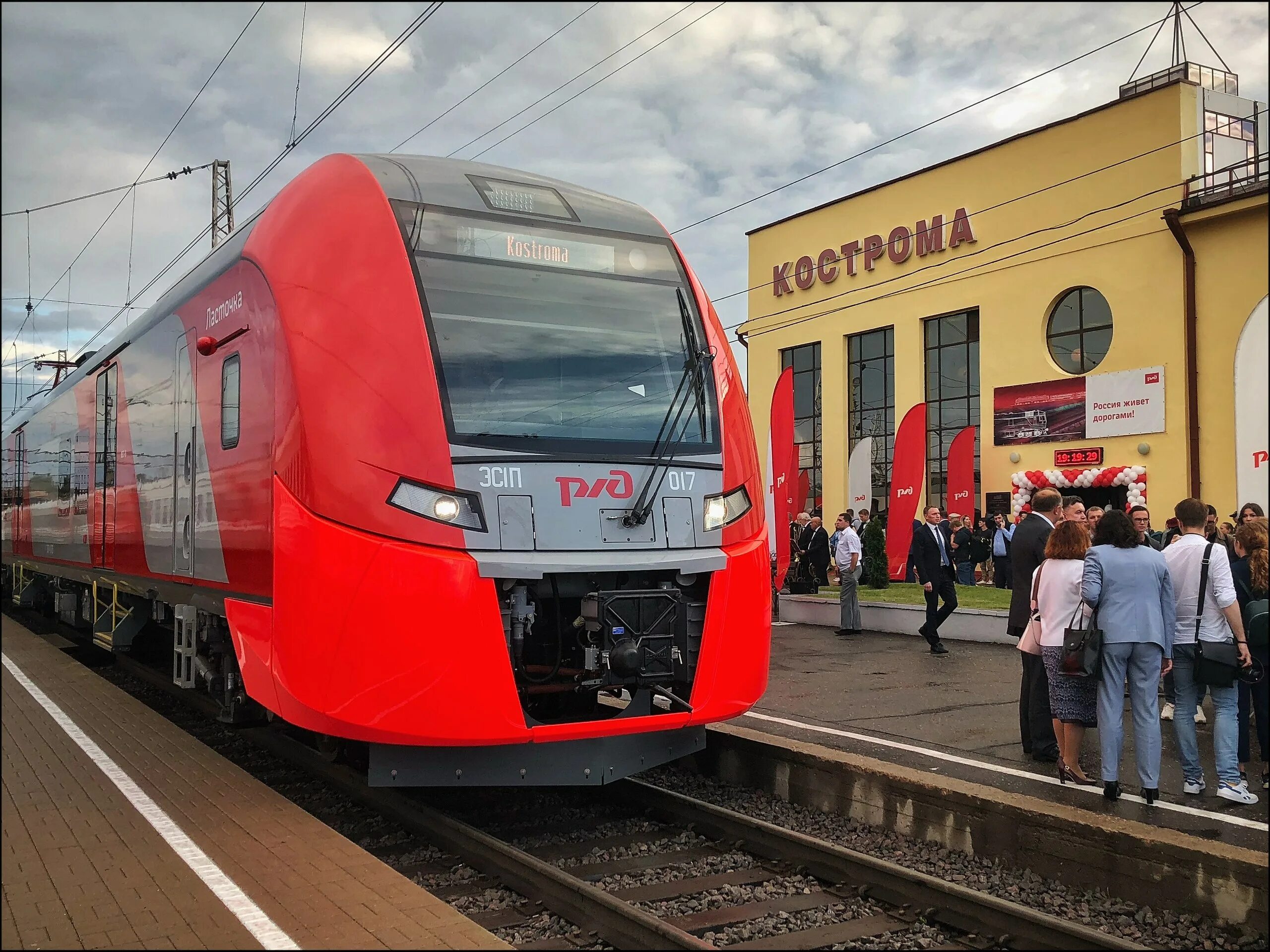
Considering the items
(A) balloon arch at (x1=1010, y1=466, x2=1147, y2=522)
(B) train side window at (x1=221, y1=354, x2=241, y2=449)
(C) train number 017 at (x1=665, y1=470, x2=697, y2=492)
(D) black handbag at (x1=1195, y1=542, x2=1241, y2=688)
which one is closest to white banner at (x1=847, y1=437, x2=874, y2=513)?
(A) balloon arch at (x1=1010, y1=466, x2=1147, y2=522)

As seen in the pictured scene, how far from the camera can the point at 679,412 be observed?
6.62 m

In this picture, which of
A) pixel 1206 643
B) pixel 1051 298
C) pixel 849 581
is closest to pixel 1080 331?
pixel 1051 298

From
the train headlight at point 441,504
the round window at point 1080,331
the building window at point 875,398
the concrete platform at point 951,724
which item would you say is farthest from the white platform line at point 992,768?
the building window at point 875,398

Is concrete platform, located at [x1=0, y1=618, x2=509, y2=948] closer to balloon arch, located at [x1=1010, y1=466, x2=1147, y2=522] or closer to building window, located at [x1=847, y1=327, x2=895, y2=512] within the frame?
balloon arch, located at [x1=1010, y1=466, x2=1147, y2=522]

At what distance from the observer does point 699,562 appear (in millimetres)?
6273

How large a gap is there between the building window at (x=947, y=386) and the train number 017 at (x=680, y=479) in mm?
22584

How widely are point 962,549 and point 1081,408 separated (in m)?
4.71

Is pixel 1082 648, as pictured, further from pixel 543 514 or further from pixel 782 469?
pixel 782 469

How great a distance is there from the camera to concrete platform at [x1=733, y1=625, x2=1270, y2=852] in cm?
624

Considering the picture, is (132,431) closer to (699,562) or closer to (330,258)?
(330,258)

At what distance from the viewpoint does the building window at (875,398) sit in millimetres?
30750

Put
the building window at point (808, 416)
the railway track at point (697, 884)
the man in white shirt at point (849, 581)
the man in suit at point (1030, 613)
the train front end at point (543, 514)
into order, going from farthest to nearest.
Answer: the building window at point (808, 416)
the man in white shirt at point (849, 581)
the man in suit at point (1030, 613)
the train front end at point (543, 514)
the railway track at point (697, 884)

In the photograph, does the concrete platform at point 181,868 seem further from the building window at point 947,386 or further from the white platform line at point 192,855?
the building window at point 947,386

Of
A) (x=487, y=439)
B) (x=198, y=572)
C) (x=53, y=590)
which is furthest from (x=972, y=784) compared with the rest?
(x=53, y=590)
